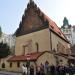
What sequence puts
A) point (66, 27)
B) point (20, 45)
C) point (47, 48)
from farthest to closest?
point (66, 27)
point (20, 45)
point (47, 48)

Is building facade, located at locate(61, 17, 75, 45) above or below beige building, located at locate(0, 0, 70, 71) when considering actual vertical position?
above

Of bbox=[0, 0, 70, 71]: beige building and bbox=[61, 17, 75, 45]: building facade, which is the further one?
bbox=[61, 17, 75, 45]: building facade

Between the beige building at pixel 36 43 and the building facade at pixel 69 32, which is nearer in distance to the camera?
the beige building at pixel 36 43

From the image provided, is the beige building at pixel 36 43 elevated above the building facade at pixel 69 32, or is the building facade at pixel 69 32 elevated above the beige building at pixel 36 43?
the building facade at pixel 69 32

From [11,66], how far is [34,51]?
580 centimetres

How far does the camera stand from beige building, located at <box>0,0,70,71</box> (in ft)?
109

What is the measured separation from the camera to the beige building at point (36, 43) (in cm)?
3338

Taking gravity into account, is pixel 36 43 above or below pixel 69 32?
below

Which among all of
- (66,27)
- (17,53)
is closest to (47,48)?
(17,53)

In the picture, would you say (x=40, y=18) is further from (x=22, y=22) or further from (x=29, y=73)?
(x=29, y=73)

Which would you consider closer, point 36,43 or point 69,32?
point 36,43

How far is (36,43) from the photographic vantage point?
3778cm

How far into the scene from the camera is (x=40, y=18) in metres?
38.6

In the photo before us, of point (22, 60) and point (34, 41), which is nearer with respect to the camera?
point (22, 60)
